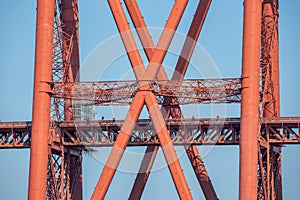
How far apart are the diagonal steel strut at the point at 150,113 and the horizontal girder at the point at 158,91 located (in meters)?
0.74

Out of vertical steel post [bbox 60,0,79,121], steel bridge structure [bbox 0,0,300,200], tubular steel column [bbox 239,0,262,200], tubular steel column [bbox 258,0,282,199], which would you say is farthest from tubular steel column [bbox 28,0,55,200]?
tubular steel column [bbox 258,0,282,199]

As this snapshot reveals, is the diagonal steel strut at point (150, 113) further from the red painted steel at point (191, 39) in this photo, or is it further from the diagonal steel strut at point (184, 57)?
the red painted steel at point (191, 39)

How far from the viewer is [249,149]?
61844mm

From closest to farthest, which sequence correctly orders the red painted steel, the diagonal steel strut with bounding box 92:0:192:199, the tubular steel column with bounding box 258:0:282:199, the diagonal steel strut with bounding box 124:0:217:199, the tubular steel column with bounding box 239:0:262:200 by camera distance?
the tubular steel column with bounding box 239:0:262:200 < the diagonal steel strut with bounding box 92:0:192:199 < the tubular steel column with bounding box 258:0:282:199 < the diagonal steel strut with bounding box 124:0:217:199 < the red painted steel

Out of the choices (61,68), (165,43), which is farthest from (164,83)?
(61,68)

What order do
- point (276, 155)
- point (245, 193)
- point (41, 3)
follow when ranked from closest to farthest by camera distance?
point (245, 193)
point (41, 3)
point (276, 155)

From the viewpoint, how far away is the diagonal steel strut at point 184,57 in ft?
225

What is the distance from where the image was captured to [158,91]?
6619 cm

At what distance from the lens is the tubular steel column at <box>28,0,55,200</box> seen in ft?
210

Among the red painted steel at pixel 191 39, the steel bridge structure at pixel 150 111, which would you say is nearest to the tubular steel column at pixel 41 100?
the steel bridge structure at pixel 150 111

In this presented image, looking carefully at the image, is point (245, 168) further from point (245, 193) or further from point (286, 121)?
point (286, 121)

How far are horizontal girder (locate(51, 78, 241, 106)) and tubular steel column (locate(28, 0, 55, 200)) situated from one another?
1.10 meters

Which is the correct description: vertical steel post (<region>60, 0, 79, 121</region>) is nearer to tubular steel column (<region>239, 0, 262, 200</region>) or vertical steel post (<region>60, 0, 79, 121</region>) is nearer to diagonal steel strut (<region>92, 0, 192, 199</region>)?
diagonal steel strut (<region>92, 0, 192, 199</region>)

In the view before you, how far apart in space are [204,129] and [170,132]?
2.24 meters
